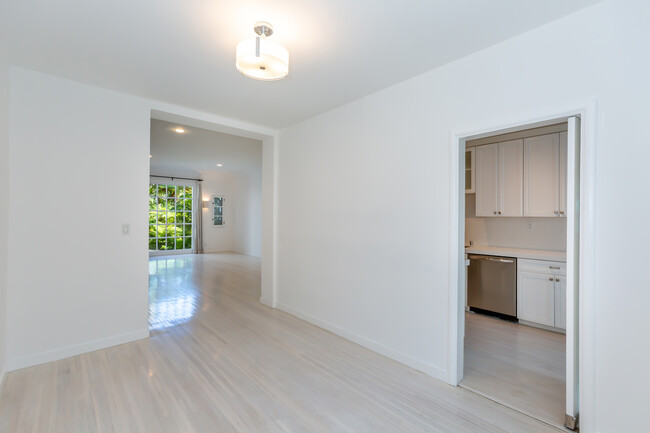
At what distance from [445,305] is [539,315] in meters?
2.04

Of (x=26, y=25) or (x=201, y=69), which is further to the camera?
(x=201, y=69)

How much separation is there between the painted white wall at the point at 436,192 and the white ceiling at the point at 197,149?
1.98 metres

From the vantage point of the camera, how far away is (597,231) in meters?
1.79

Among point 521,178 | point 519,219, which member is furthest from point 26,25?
point 519,219

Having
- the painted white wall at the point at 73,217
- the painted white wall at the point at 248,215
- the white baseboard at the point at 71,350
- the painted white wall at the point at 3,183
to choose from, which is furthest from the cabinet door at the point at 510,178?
the painted white wall at the point at 248,215

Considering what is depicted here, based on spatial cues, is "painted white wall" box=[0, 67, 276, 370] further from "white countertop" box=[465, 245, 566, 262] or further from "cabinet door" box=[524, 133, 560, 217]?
"cabinet door" box=[524, 133, 560, 217]

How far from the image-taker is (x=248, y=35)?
83.5 inches

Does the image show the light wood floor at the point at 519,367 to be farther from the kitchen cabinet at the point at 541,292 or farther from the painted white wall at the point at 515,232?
the painted white wall at the point at 515,232

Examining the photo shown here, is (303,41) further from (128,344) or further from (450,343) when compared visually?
(128,344)

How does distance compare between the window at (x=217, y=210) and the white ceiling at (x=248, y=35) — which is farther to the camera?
the window at (x=217, y=210)

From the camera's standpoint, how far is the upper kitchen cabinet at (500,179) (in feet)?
13.3

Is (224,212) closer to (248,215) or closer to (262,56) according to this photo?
(248,215)

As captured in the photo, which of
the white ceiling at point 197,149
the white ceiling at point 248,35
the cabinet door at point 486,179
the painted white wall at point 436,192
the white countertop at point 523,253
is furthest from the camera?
the white ceiling at point 197,149

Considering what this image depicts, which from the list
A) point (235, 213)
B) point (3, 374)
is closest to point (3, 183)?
point (3, 374)
